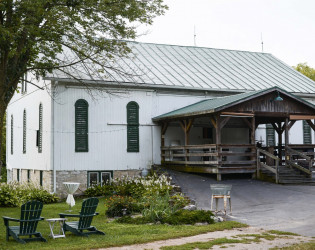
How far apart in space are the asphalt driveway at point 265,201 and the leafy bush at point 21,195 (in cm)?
563

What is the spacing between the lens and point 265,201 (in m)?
16.1

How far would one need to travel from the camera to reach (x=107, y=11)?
1636 centimetres

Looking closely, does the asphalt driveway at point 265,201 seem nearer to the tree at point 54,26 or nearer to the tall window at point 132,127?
the tall window at point 132,127

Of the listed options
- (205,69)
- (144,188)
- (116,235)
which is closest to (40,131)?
(144,188)

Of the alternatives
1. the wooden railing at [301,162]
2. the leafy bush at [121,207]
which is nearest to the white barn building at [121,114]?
the wooden railing at [301,162]

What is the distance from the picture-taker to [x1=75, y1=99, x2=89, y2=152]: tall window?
21.7m

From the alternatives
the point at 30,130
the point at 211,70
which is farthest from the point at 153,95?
the point at 30,130

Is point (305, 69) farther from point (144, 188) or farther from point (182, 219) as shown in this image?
point (182, 219)

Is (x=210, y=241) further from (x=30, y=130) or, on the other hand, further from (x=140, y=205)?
(x=30, y=130)

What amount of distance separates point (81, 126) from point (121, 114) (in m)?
2.12

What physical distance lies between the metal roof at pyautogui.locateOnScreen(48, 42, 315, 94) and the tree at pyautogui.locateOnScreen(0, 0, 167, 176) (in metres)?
5.04

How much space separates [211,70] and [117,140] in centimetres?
798

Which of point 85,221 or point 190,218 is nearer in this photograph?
point 85,221

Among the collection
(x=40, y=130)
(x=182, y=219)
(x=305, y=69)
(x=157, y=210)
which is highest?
(x=305, y=69)
